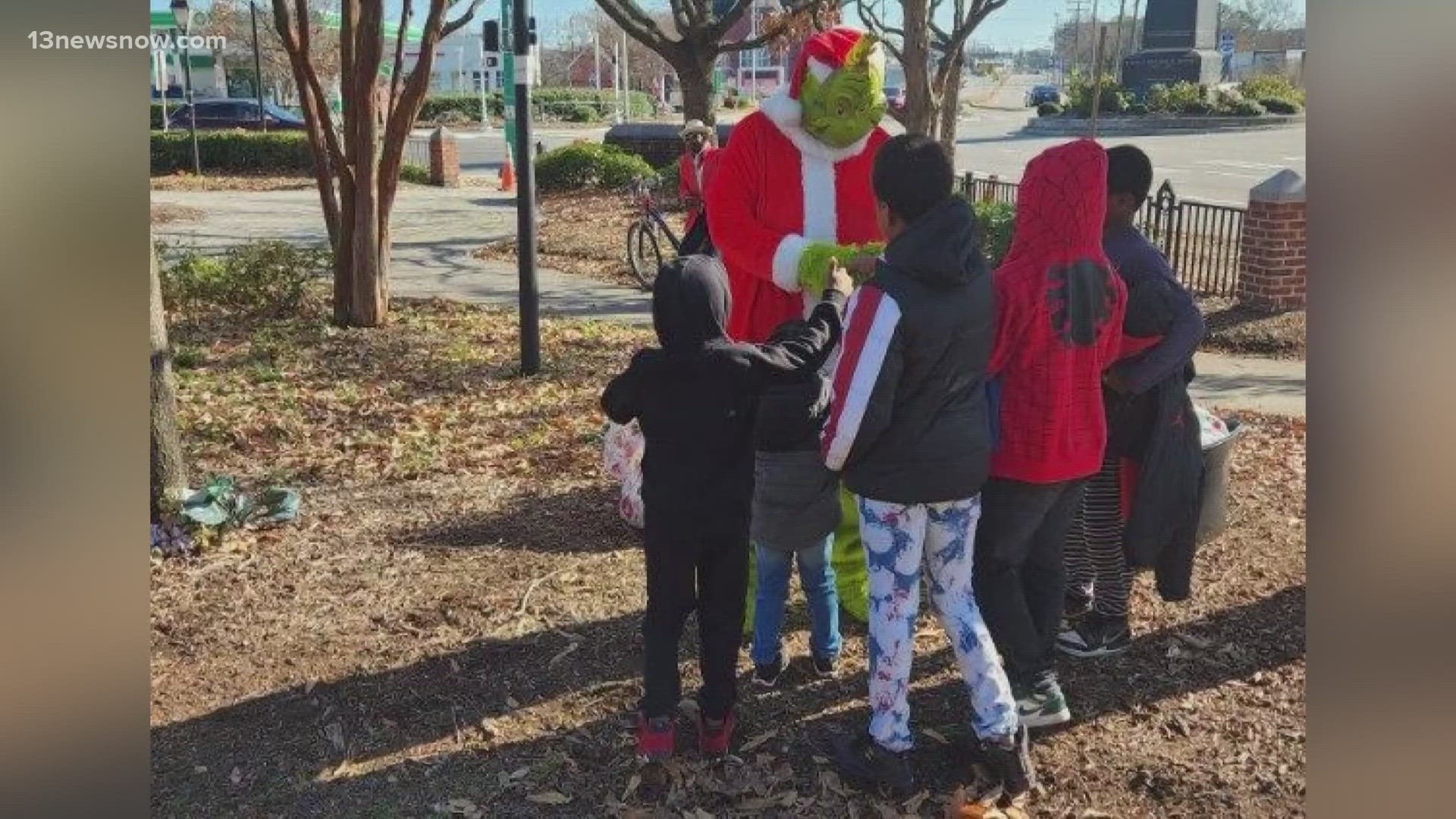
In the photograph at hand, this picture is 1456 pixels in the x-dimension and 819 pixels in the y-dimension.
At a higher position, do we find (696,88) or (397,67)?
(696,88)

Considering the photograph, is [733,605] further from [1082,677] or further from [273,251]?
[273,251]

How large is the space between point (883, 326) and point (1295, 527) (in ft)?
10.1

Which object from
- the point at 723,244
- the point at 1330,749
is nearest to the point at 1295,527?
the point at 723,244

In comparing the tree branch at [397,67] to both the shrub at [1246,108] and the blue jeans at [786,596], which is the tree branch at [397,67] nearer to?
the blue jeans at [786,596]

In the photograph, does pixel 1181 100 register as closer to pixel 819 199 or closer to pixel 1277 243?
pixel 1277 243

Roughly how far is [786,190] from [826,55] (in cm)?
41

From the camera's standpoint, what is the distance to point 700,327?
2955mm

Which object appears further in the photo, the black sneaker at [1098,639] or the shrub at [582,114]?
the shrub at [582,114]

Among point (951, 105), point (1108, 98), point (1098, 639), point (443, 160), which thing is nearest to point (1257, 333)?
point (951, 105)

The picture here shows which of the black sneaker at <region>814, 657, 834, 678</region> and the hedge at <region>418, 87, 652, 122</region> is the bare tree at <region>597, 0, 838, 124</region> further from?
the hedge at <region>418, 87, 652, 122</region>

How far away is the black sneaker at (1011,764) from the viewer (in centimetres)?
314

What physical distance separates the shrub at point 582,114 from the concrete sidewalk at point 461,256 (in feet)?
88.0

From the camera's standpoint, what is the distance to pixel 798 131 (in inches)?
147

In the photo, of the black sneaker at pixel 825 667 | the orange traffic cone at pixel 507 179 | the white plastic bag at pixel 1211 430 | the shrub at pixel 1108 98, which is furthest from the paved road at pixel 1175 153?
the black sneaker at pixel 825 667
